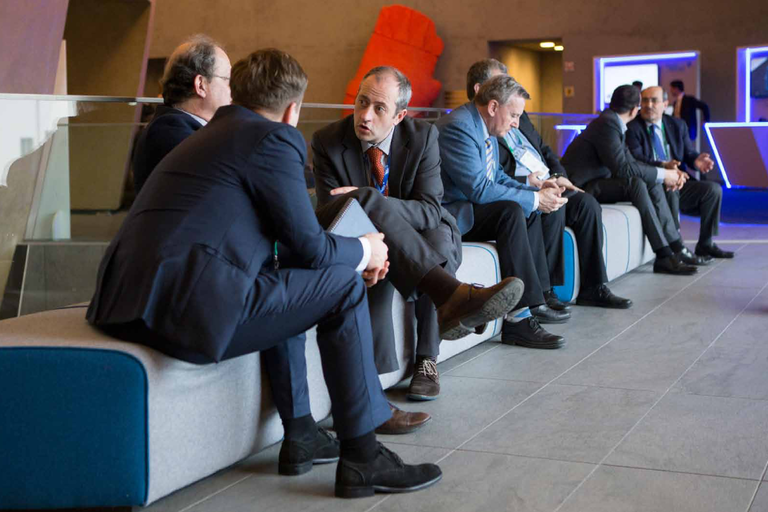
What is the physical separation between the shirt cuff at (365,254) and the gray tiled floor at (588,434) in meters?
0.57

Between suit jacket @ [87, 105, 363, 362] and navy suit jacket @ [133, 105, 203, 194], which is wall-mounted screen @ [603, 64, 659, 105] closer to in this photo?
navy suit jacket @ [133, 105, 203, 194]

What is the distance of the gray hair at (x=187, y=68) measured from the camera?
125 inches

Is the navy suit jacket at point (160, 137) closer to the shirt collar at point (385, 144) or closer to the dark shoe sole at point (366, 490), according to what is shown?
the shirt collar at point (385, 144)

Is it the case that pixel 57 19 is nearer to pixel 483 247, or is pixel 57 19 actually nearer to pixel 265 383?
pixel 483 247

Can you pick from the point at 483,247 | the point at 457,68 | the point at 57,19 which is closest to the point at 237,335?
the point at 483,247

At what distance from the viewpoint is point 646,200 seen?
6359 mm

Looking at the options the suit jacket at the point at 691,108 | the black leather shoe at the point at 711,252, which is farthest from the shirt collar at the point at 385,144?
the suit jacket at the point at 691,108

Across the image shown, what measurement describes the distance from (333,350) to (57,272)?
10.7 ft

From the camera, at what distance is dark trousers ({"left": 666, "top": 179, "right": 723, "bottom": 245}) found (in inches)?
273

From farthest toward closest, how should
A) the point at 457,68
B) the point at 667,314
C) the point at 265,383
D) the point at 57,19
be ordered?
1. the point at 457,68
2. the point at 57,19
3. the point at 667,314
4. the point at 265,383

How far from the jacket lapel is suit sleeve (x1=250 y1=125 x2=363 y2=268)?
3.92ft

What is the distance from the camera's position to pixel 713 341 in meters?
4.21

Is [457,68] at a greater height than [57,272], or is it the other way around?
[457,68]

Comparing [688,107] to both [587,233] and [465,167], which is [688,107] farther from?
[465,167]
